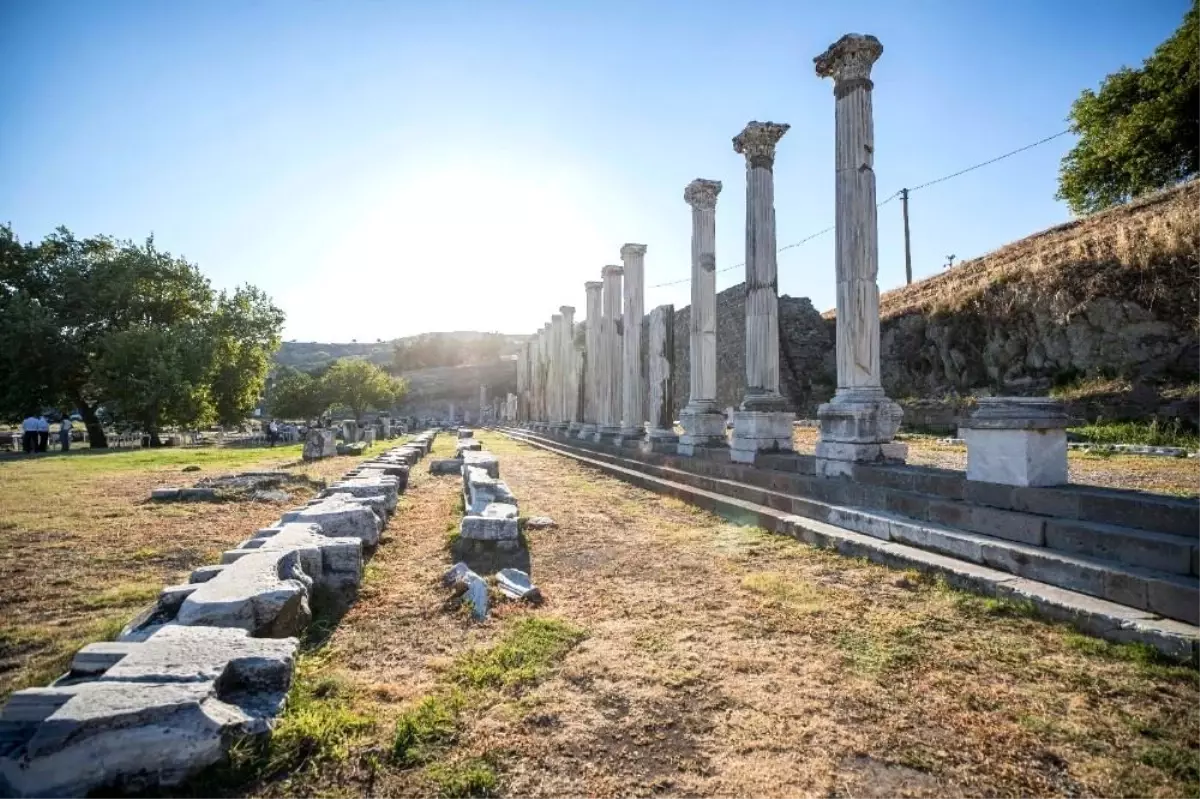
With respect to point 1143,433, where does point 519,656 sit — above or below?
below

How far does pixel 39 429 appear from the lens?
2102 cm

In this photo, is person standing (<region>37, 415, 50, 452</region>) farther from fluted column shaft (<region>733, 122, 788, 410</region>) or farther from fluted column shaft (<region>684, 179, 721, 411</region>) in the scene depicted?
fluted column shaft (<region>733, 122, 788, 410</region>)

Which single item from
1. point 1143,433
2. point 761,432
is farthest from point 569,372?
point 1143,433

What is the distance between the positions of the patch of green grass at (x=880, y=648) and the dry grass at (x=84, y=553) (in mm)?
4082

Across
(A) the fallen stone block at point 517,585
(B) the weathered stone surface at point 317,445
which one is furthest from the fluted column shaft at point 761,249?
(B) the weathered stone surface at point 317,445

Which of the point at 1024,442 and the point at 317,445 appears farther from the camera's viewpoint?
the point at 317,445

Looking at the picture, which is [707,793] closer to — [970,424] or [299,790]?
[299,790]

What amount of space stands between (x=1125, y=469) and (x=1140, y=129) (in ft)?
72.1

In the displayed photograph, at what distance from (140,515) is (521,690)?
23.2 ft

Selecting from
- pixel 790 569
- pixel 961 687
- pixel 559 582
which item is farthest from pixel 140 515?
pixel 961 687

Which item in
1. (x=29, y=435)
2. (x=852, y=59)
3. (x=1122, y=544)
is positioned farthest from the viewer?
(x=29, y=435)

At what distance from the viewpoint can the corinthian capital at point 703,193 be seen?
39.3ft

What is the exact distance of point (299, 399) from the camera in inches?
1828

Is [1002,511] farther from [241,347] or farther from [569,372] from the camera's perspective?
[241,347]
